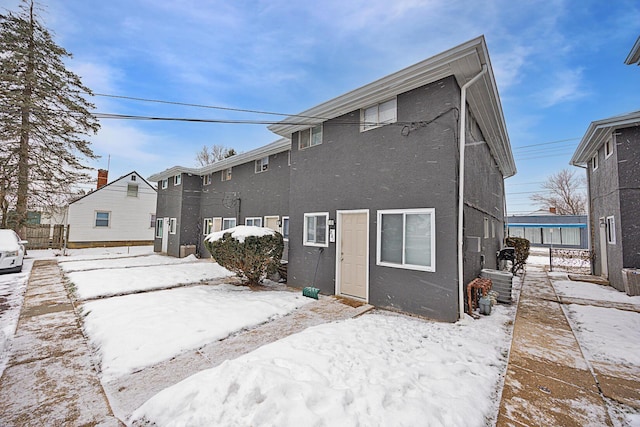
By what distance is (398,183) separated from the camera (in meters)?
5.51

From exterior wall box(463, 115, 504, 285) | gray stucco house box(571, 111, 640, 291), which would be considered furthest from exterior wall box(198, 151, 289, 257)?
gray stucco house box(571, 111, 640, 291)

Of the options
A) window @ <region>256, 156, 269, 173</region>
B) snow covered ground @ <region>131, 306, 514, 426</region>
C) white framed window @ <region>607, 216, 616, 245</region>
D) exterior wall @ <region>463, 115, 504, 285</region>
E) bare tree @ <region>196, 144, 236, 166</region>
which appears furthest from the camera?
bare tree @ <region>196, 144, 236, 166</region>

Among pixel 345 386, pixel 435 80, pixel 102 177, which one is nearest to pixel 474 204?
pixel 435 80

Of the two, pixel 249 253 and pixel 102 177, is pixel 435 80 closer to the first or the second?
pixel 249 253

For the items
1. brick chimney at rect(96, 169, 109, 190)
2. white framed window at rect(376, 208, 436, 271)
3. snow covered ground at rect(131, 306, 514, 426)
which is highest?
brick chimney at rect(96, 169, 109, 190)

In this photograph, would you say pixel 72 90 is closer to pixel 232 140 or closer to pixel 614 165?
pixel 232 140

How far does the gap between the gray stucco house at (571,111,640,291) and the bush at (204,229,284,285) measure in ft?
31.8

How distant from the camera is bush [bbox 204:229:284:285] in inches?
277

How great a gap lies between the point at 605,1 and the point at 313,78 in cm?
1060

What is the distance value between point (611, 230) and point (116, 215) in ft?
89.0

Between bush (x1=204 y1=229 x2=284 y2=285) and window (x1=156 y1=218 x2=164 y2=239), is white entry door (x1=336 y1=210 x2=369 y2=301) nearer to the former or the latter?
bush (x1=204 y1=229 x2=284 y2=285)

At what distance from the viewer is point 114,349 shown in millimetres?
3674

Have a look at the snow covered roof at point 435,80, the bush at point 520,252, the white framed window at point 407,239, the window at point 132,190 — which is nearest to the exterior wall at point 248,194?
the snow covered roof at point 435,80

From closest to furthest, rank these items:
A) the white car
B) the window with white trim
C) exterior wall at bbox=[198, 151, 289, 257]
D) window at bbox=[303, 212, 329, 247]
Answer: window at bbox=[303, 212, 329, 247]
the white car
exterior wall at bbox=[198, 151, 289, 257]
the window with white trim
